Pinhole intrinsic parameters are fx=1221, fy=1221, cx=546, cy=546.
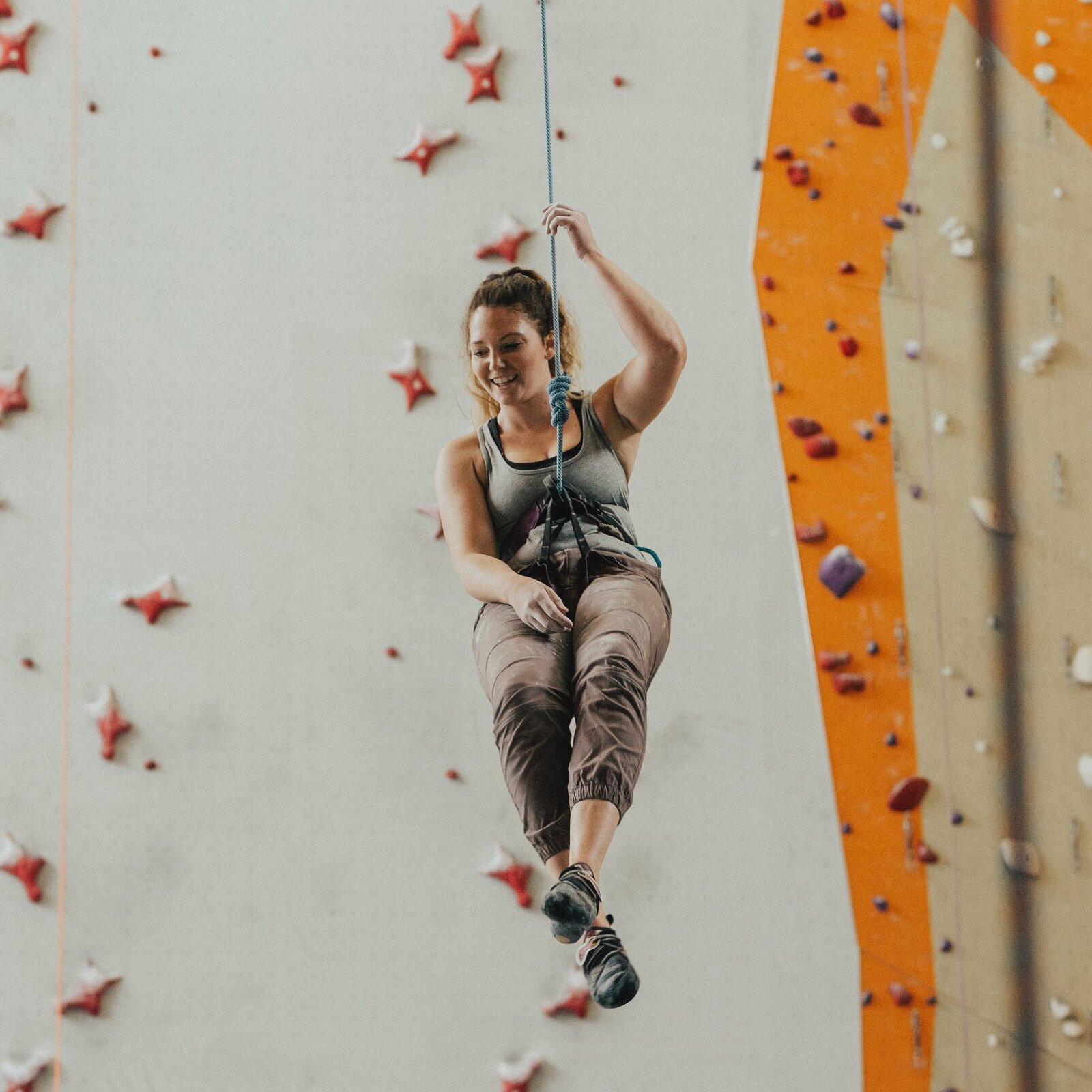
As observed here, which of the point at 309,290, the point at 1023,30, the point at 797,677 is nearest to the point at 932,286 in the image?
the point at 1023,30

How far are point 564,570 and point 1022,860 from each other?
4.36ft

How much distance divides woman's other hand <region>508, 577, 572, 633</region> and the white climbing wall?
87 cm

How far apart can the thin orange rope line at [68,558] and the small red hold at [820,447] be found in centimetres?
151

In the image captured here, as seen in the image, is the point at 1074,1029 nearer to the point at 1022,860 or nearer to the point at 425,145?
the point at 1022,860

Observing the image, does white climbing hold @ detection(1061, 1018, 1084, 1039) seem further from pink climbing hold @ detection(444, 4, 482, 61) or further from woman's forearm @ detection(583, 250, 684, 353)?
pink climbing hold @ detection(444, 4, 482, 61)

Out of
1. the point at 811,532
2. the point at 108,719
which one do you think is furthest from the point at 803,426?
the point at 108,719

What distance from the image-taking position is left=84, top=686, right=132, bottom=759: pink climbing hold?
2.38 meters

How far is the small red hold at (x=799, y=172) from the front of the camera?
2570mm

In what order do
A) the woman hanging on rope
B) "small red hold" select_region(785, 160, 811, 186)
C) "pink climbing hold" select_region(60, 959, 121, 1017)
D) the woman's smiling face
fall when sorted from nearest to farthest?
the woman hanging on rope → the woman's smiling face → "pink climbing hold" select_region(60, 959, 121, 1017) → "small red hold" select_region(785, 160, 811, 186)

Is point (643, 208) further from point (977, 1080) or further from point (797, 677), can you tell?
point (977, 1080)

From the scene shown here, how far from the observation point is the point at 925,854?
2.45m

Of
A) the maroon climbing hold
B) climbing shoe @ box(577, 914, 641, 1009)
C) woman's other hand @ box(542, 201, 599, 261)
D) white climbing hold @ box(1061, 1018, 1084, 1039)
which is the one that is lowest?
white climbing hold @ box(1061, 1018, 1084, 1039)

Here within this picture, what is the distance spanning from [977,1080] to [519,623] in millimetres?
1499

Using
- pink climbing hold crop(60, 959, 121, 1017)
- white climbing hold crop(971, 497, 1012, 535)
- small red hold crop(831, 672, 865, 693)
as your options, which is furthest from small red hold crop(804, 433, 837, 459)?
pink climbing hold crop(60, 959, 121, 1017)
